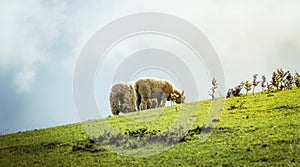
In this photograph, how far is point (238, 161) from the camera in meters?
13.9

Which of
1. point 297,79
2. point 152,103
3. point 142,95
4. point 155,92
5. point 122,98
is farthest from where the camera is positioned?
point 155,92

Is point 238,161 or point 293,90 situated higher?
point 293,90

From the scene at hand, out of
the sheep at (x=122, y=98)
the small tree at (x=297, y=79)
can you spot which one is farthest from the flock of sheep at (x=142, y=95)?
the small tree at (x=297, y=79)

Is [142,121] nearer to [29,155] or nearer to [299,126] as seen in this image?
[29,155]

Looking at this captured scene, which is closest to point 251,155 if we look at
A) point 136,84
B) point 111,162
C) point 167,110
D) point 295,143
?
point 295,143

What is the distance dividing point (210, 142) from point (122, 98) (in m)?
11.7

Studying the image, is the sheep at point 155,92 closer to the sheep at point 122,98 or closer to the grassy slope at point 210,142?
the sheep at point 122,98

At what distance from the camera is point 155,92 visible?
96.1ft

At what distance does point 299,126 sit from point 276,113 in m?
2.53

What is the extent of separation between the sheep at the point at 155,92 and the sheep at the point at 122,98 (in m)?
1.09

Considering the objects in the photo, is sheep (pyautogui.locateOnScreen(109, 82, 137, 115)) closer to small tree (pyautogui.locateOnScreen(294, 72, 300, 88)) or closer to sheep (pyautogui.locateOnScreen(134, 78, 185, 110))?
sheep (pyautogui.locateOnScreen(134, 78, 185, 110))

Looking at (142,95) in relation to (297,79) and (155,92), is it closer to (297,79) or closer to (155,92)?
(155,92)

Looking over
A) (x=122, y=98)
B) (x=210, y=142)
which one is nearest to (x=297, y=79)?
(x=122, y=98)

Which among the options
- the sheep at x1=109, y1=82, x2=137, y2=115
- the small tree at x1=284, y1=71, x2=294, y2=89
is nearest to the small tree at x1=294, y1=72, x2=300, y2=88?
the small tree at x1=284, y1=71, x2=294, y2=89
